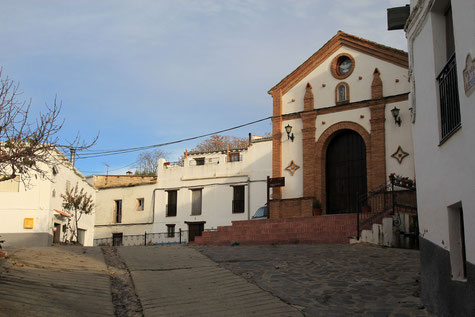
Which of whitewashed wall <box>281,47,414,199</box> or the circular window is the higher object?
the circular window

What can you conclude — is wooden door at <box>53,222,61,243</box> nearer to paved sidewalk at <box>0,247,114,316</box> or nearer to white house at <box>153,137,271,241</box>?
white house at <box>153,137,271,241</box>

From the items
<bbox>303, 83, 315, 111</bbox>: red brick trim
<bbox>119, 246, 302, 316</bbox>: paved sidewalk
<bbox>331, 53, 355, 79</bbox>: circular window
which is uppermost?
<bbox>331, 53, 355, 79</bbox>: circular window

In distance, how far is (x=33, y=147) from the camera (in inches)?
329

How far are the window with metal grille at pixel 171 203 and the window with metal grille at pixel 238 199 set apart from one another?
4.87 meters

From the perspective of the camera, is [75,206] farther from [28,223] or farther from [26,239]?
[26,239]

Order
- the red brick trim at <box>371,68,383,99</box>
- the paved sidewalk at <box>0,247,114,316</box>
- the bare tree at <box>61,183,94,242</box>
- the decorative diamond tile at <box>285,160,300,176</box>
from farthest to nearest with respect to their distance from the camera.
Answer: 1. the bare tree at <box>61,183,94,242</box>
2. the decorative diamond tile at <box>285,160,300,176</box>
3. the red brick trim at <box>371,68,383,99</box>
4. the paved sidewalk at <box>0,247,114,316</box>

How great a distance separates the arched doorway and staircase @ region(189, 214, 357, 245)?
378cm

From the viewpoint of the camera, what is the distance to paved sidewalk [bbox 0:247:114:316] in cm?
717

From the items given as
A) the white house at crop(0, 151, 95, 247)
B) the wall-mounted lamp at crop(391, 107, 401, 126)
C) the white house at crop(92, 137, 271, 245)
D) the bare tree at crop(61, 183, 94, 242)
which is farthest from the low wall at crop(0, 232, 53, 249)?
the wall-mounted lamp at crop(391, 107, 401, 126)

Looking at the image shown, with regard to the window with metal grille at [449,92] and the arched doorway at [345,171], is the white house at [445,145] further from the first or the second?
the arched doorway at [345,171]

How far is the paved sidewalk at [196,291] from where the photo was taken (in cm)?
810

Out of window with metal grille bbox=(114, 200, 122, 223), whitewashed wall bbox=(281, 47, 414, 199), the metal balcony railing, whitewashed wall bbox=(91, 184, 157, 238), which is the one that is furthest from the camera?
window with metal grille bbox=(114, 200, 122, 223)

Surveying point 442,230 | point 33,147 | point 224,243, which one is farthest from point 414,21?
point 224,243

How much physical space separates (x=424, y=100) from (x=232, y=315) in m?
4.25
